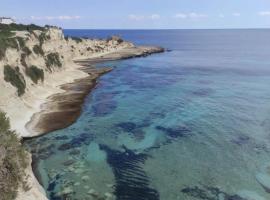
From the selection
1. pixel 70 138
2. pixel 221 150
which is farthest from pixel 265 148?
pixel 70 138

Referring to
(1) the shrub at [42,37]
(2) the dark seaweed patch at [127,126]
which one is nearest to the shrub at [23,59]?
(1) the shrub at [42,37]

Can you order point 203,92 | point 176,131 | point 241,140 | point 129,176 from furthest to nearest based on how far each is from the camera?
point 203,92
point 176,131
point 241,140
point 129,176

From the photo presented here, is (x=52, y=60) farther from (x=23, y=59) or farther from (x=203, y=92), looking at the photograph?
(x=203, y=92)

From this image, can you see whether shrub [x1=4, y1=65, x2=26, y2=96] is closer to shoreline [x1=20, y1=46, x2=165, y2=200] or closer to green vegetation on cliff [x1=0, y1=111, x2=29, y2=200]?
shoreline [x1=20, y1=46, x2=165, y2=200]

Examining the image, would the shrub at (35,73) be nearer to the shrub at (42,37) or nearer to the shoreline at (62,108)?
the shoreline at (62,108)

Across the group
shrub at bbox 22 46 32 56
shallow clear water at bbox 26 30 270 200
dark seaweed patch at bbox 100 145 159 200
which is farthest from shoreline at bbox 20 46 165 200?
shrub at bbox 22 46 32 56

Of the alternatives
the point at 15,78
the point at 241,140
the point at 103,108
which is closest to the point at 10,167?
the point at 241,140
